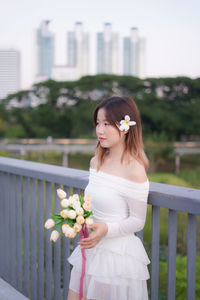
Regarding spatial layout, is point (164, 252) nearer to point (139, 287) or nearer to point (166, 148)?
point (139, 287)

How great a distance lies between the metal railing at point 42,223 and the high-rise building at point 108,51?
15993cm

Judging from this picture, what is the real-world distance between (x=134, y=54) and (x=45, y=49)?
43258mm

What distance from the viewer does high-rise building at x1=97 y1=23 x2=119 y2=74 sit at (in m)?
161

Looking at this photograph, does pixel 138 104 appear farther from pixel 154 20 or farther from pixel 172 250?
pixel 172 250

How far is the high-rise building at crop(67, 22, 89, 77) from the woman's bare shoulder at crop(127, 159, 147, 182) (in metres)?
163

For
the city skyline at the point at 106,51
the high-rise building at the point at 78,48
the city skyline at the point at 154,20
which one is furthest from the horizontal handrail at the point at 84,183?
the high-rise building at the point at 78,48

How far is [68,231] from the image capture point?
1580 mm

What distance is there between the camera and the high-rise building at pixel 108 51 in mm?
161125

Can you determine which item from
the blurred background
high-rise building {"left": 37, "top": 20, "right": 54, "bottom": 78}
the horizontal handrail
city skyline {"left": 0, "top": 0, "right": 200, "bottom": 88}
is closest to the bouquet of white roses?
the horizontal handrail

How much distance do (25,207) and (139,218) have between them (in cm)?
108

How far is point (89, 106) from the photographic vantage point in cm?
5562

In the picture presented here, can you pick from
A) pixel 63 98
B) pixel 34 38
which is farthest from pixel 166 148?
pixel 34 38

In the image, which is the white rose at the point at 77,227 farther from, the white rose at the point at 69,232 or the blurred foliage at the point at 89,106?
the blurred foliage at the point at 89,106

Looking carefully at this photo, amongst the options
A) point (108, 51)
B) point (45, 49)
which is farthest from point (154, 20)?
point (45, 49)
